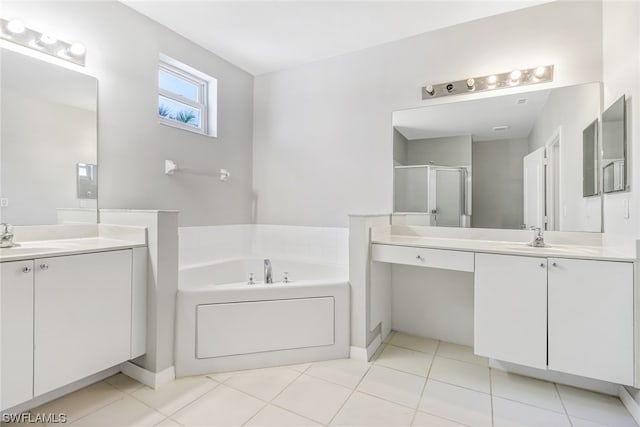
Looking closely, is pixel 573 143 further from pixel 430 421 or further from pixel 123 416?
pixel 123 416

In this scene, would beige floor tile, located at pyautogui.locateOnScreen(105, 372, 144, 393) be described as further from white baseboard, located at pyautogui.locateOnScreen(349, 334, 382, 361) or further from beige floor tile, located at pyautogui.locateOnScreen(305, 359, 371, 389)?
white baseboard, located at pyautogui.locateOnScreen(349, 334, 382, 361)

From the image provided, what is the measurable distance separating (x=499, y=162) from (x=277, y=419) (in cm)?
216

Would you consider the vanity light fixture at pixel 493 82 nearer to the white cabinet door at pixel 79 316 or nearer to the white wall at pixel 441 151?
the white wall at pixel 441 151

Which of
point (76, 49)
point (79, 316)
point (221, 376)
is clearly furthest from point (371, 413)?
point (76, 49)

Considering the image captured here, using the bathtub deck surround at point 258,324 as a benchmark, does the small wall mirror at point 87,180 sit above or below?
above

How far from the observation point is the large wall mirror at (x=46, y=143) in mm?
1684

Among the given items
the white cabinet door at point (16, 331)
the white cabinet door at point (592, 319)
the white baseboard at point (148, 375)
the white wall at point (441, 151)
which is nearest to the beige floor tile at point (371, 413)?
the white cabinet door at point (592, 319)

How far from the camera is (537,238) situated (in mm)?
1963

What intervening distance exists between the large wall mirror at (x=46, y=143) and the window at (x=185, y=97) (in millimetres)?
603

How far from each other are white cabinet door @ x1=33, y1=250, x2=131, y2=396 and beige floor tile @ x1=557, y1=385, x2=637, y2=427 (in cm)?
245

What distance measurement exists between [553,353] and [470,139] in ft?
4.81

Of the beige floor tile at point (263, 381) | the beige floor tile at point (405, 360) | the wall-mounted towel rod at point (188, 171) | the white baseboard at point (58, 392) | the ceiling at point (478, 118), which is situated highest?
the ceiling at point (478, 118)

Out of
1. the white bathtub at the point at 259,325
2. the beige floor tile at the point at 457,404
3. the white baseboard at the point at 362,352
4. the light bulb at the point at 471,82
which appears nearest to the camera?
the beige floor tile at the point at 457,404

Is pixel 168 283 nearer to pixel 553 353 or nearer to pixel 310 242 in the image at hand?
pixel 310 242
